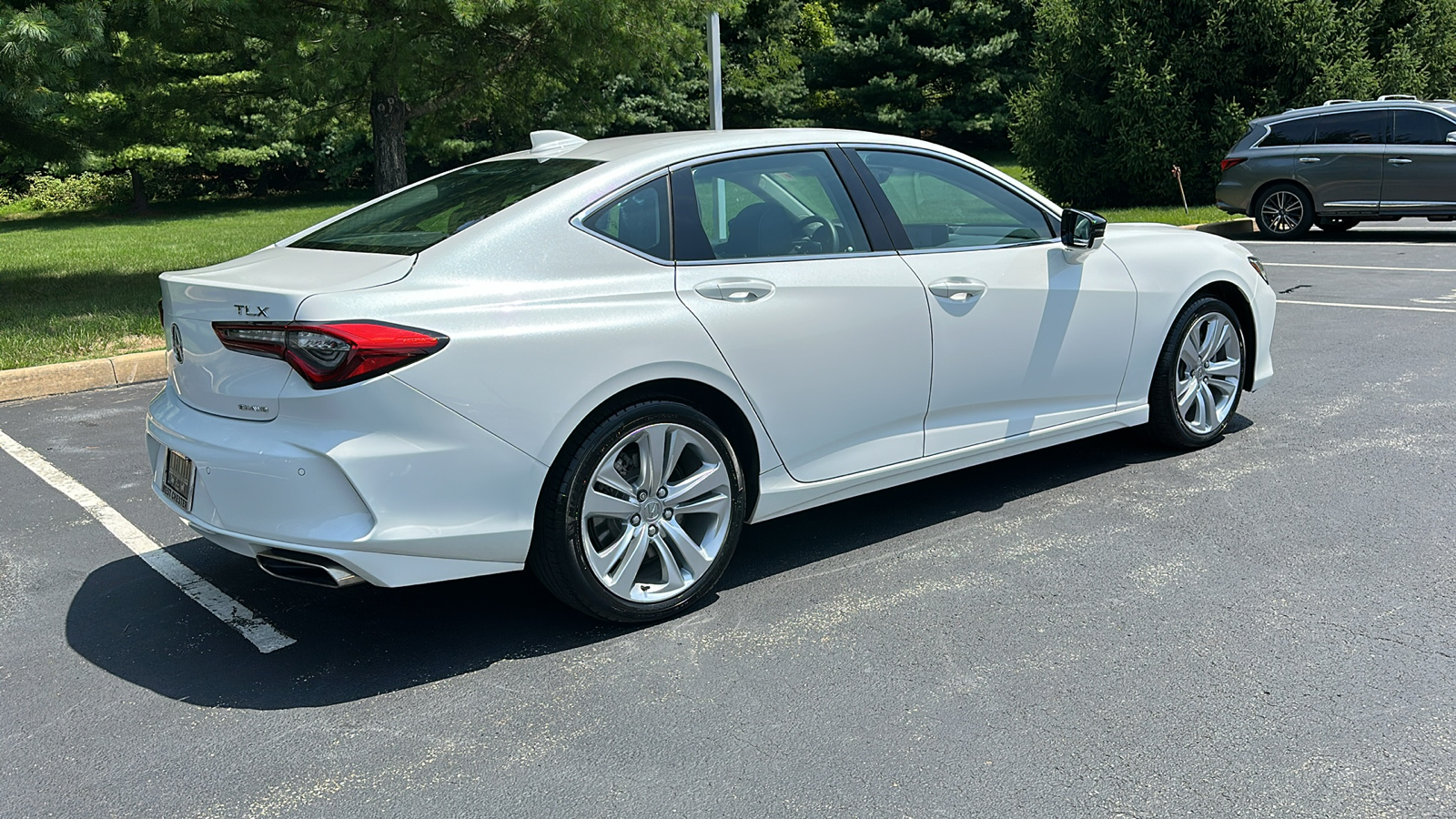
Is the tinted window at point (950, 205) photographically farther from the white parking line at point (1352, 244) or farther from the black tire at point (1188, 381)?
the white parking line at point (1352, 244)

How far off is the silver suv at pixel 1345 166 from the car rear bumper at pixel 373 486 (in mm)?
14500

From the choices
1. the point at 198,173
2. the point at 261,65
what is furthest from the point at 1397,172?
the point at 198,173

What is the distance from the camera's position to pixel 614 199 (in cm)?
399

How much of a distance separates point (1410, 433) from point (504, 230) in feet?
15.3

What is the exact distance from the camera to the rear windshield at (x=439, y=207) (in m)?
3.98

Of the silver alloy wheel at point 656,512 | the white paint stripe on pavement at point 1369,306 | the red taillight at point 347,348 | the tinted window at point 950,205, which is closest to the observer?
the red taillight at point 347,348

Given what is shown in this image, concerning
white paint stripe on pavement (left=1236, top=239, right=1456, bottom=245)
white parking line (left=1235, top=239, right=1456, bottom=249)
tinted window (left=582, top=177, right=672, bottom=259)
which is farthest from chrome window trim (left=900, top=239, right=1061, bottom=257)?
white parking line (left=1235, top=239, right=1456, bottom=249)

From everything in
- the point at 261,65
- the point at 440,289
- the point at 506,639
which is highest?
the point at 261,65

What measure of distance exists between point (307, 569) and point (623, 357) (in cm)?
112

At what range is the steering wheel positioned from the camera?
438 centimetres

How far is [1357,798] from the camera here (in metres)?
2.85

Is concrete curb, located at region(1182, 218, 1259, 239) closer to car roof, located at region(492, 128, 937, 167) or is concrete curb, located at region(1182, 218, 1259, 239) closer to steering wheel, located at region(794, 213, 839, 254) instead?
car roof, located at region(492, 128, 937, 167)

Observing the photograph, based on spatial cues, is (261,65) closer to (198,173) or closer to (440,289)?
(440,289)

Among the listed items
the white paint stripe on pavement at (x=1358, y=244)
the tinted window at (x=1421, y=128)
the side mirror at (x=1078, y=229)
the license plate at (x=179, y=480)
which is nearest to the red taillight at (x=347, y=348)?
the license plate at (x=179, y=480)
